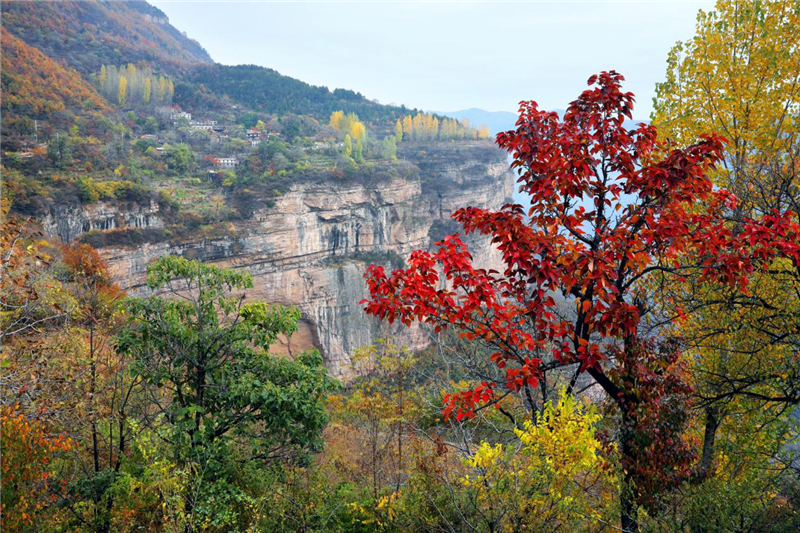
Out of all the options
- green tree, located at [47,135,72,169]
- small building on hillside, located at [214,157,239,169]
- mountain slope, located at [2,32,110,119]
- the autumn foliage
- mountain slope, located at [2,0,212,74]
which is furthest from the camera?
mountain slope, located at [2,0,212,74]

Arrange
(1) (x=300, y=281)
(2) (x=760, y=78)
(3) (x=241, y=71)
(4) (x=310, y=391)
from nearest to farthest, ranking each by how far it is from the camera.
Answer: (2) (x=760, y=78), (4) (x=310, y=391), (1) (x=300, y=281), (3) (x=241, y=71)

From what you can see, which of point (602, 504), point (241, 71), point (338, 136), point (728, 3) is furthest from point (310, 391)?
point (241, 71)

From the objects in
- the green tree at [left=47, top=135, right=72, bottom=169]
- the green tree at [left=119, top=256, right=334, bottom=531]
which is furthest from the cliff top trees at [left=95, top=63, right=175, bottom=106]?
the green tree at [left=119, top=256, right=334, bottom=531]

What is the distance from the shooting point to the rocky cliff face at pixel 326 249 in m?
36.0

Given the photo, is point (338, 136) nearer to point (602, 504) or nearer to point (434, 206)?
point (434, 206)

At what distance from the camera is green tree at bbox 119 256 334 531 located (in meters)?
5.66

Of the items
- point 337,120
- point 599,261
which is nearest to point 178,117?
point 337,120

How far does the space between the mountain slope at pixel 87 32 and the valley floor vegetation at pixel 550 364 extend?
59.1 m

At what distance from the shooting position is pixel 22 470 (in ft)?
14.0

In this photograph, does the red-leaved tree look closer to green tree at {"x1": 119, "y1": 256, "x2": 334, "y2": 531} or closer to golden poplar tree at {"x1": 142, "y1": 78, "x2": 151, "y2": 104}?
green tree at {"x1": 119, "y1": 256, "x2": 334, "y2": 531}

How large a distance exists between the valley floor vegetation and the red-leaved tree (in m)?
0.02

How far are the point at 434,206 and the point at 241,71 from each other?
43.3m

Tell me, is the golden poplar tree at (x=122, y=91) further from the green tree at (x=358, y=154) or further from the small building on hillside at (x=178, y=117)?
the green tree at (x=358, y=154)

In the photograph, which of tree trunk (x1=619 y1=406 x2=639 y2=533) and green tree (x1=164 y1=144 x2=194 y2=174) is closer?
tree trunk (x1=619 y1=406 x2=639 y2=533)
